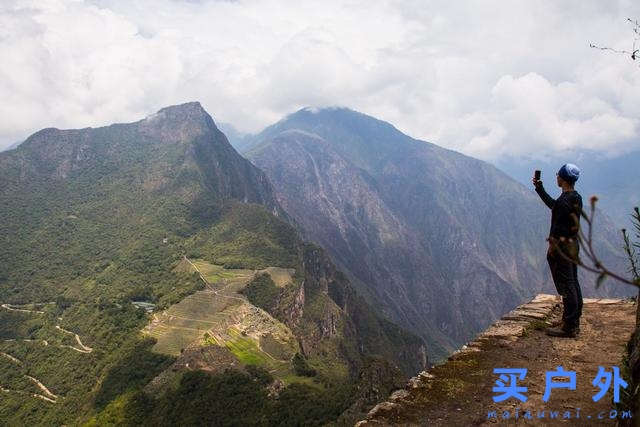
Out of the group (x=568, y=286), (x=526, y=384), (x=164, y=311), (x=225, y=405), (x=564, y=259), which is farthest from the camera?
(x=164, y=311)

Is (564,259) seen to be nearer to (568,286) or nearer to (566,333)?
(568,286)

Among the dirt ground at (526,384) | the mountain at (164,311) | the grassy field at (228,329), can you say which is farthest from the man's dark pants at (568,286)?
the grassy field at (228,329)

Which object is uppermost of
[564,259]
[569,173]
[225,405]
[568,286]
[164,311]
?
[569,173]

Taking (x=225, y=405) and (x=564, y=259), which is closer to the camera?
(x=564, y=259)

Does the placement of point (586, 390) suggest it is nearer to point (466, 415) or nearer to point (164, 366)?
point (466, 415)

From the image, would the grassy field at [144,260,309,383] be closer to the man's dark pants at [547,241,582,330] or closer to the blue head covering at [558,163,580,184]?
the man's dark pants at [547,241,582,330]

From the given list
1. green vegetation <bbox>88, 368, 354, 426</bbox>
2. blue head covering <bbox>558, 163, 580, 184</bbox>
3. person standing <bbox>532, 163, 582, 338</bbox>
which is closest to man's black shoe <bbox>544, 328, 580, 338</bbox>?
person standing <bbox>532, 163, 582, 338</bbox>

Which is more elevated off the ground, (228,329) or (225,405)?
(228,329)

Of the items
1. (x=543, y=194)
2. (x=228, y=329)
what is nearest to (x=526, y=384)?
(x=543, y=194)
